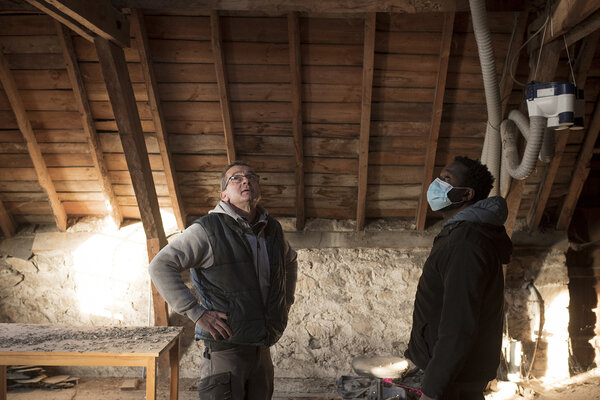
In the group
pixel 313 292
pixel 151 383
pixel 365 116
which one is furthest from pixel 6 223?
pixel 365 116

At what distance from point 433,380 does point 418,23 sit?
2.46 metres

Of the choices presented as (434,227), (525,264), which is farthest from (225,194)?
(525,264)

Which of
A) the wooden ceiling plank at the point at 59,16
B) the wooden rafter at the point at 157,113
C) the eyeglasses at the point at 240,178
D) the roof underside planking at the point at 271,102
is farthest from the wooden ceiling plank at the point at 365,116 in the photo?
the wooden ceiling plank at the point at 59,16

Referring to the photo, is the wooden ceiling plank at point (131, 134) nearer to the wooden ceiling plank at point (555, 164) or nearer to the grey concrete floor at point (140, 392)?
the grey concrete floor at point (140, 392)

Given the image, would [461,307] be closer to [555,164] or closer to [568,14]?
[568,14]

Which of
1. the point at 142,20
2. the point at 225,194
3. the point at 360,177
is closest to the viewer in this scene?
the point at 225,194

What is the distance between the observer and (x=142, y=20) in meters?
3.17

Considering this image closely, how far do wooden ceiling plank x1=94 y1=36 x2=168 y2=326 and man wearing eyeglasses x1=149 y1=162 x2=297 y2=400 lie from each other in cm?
128

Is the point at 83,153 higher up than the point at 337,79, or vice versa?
the point at 337,79

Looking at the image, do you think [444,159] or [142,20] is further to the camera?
[444,159]

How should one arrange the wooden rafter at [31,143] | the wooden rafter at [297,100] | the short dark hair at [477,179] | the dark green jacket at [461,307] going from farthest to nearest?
the wooden rafter at [31,143], the wooden rafter at [297,100], the short dark hair at [477,179], the dark green jacket at [461,307]

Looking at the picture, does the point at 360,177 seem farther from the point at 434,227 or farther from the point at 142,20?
the point at 142,20

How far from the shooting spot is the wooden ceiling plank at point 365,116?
308 centimetres

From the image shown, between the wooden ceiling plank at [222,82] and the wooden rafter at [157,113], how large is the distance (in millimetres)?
456
